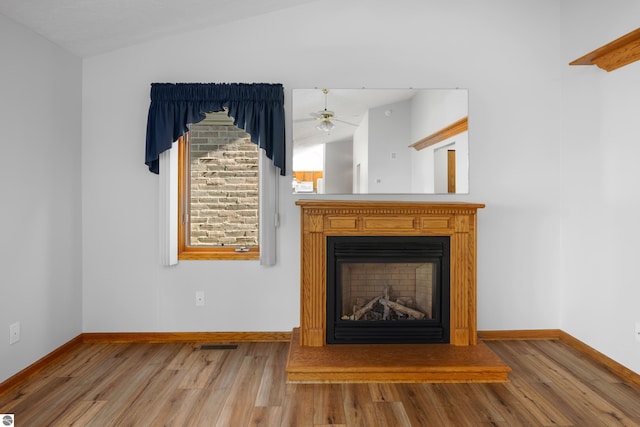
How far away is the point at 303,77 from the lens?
352 centimetres

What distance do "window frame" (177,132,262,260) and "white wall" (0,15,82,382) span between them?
2.48 ft

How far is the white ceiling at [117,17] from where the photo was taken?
2658 millimetres

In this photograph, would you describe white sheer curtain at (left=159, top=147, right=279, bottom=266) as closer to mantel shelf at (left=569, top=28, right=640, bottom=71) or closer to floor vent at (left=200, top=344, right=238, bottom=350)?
floor vent at (left=200, top=344, right=238, bottom=350)

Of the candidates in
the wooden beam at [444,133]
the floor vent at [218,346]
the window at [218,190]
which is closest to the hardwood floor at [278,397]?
the floor vent at [218,346]

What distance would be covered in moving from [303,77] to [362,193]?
103 centimetres

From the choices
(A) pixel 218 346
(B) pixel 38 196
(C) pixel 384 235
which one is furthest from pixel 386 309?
(B) pixel 38 196

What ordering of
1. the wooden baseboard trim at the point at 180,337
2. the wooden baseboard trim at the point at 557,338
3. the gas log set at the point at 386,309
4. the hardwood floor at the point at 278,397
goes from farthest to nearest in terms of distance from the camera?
the wooden baseboard trim at the point at 180,337
the gas log set at the point at 386,309
the wooden baseboard trim at the point at 557,338
the hardwood floor at the point at 278,397

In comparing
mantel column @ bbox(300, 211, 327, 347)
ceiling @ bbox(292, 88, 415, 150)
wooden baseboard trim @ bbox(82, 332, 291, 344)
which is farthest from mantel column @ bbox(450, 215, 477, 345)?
wooden baseboard trim @ bbox(82, 332, 291, 344)

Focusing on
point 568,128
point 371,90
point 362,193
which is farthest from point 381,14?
point 568,128

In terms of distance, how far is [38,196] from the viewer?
2949 mm

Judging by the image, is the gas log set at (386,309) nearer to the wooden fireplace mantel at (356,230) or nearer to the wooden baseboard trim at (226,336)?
the wooden fireplace mantel at (356,230)

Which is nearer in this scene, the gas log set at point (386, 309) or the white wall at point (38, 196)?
the white wall at point (38, 196)

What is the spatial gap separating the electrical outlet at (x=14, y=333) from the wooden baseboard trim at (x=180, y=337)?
78 centimetres

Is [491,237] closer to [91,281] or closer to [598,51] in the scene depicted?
[598,51]
